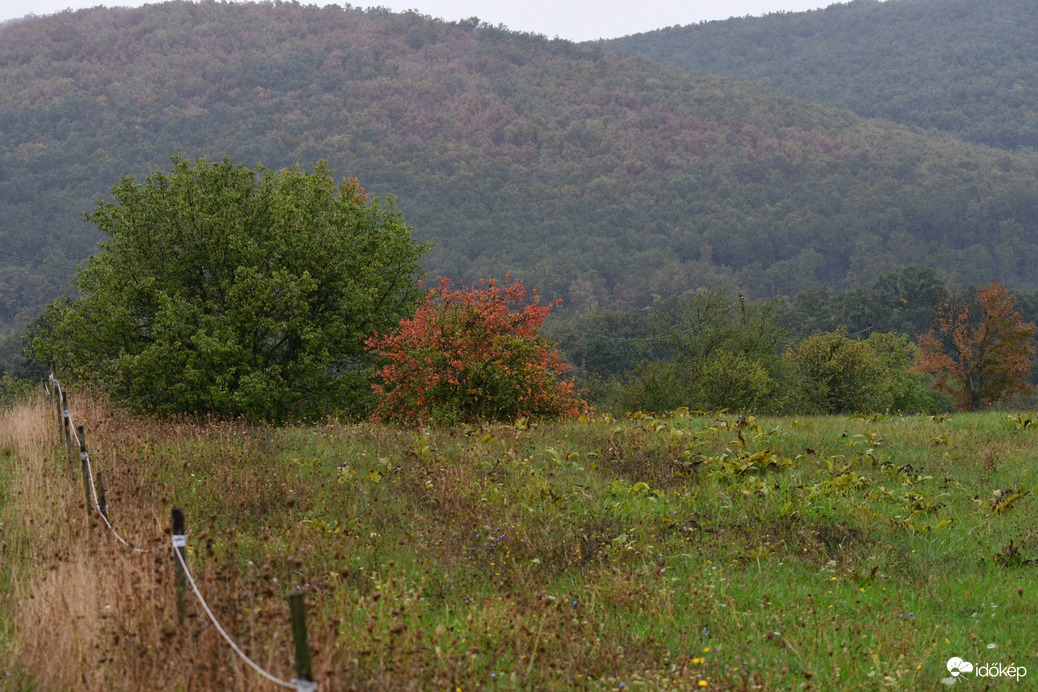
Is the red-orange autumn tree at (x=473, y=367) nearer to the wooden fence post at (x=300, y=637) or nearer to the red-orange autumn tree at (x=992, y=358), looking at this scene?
the wooden fence post at (x=300, y=637)

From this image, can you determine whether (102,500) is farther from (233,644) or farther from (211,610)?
(233,644)

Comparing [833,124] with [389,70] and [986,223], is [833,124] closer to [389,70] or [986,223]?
[986,223]

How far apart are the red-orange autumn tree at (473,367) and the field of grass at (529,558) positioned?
348cm

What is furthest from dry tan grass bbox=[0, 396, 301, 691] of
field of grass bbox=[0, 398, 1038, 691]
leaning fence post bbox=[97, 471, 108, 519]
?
leaning fence post bbox=[97, 471, 108, 519]

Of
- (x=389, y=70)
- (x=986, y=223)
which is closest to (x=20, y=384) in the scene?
(x=986, y=223)

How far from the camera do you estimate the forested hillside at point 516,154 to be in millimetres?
118500

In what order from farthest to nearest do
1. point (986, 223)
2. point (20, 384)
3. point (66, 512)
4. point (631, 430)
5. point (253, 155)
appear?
point (253, 155) < point (986, 223) < point (20, 384) < point (631, 430) < point (66, 512)

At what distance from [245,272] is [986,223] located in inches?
5014

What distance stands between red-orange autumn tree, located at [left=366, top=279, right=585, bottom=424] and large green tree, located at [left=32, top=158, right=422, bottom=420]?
181 inches

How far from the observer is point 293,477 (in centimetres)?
966

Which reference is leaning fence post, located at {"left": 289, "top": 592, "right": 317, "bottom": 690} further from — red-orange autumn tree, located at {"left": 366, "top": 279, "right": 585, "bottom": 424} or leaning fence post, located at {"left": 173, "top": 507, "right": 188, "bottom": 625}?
red-orange autumn tree, located at {"left": 366, "top": 279, "right": 585, "bottom": 424}

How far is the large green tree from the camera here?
65.5ft

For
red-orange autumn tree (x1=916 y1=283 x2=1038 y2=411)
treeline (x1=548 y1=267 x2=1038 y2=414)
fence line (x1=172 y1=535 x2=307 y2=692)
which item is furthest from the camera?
red-orange autumn tree (x1=916 y1=283 x2=1038 y2=411)

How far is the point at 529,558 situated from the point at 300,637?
14.2 ft
